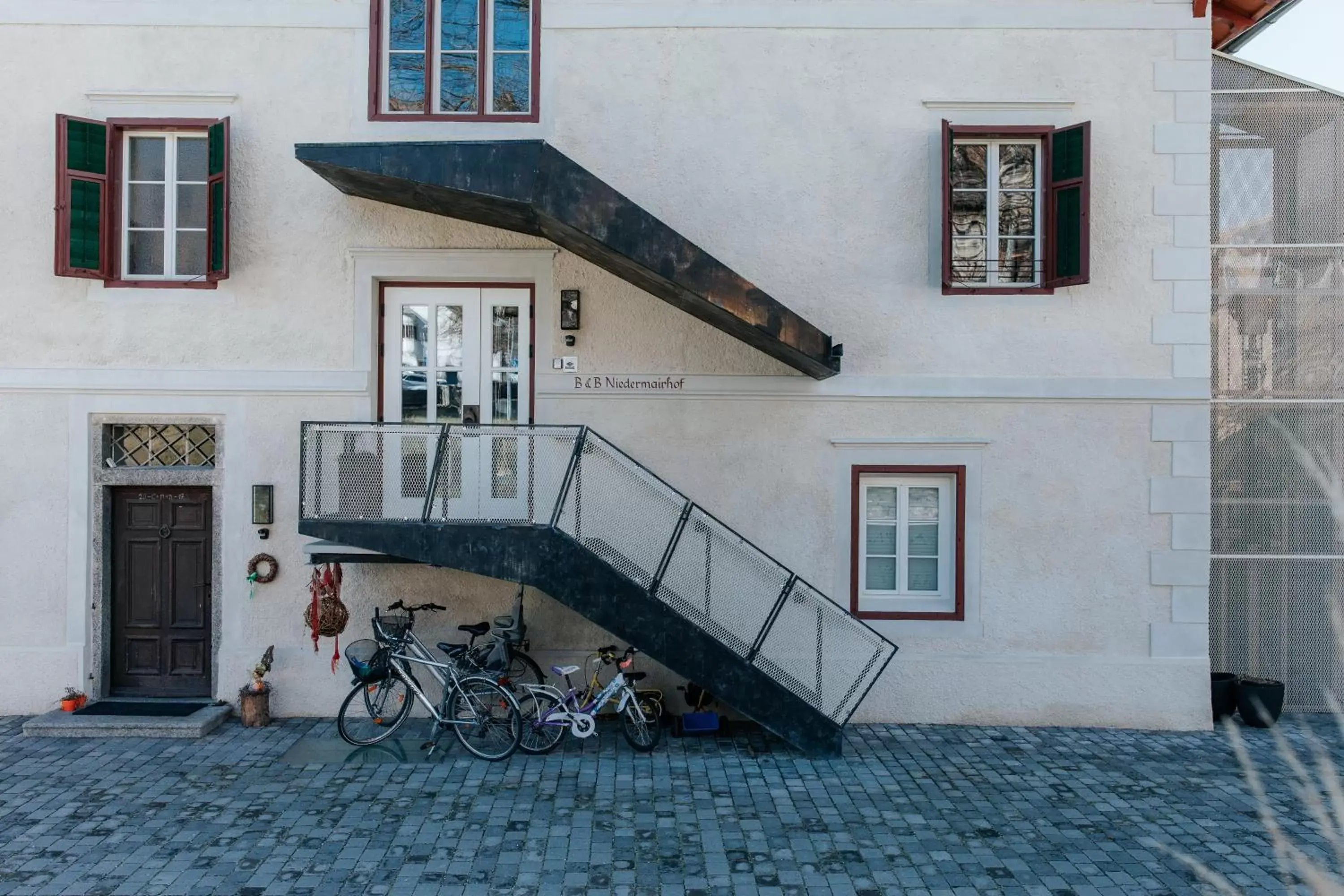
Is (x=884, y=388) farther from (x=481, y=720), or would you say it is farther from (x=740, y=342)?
(x=481, y=720)

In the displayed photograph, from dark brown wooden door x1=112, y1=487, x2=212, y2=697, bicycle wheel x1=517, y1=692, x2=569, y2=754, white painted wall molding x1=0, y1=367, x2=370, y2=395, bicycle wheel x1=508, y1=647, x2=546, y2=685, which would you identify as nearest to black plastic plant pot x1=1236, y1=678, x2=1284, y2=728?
bicycle wheel x1=517, y1=692, x2=569, y2=754

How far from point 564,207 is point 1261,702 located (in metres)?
8.20

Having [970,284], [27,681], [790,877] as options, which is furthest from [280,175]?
[790,877]

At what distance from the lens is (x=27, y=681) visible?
908 cm

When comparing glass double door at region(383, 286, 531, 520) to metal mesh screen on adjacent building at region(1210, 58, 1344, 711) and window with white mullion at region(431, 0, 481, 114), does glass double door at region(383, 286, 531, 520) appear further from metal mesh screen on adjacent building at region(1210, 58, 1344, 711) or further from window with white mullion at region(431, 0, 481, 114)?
metal mesh screen on adjacent building at region(1210, 58, 1344, 711)

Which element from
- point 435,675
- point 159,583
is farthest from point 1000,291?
point 159,583

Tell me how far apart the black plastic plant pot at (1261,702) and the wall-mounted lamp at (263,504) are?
9.78m

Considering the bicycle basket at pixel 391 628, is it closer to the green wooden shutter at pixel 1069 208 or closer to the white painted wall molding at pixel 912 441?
the white painted wall molding at pixel 912 441

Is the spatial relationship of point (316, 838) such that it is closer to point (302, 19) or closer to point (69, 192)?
point (69, 192)

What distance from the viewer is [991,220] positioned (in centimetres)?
928

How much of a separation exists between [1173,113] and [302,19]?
8666mm

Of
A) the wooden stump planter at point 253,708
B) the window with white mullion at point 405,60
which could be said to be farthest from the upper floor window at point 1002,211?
the wooden stump planter at point 253,708

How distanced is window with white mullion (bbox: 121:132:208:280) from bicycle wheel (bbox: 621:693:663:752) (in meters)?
6.00

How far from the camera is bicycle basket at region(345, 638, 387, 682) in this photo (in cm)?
836
